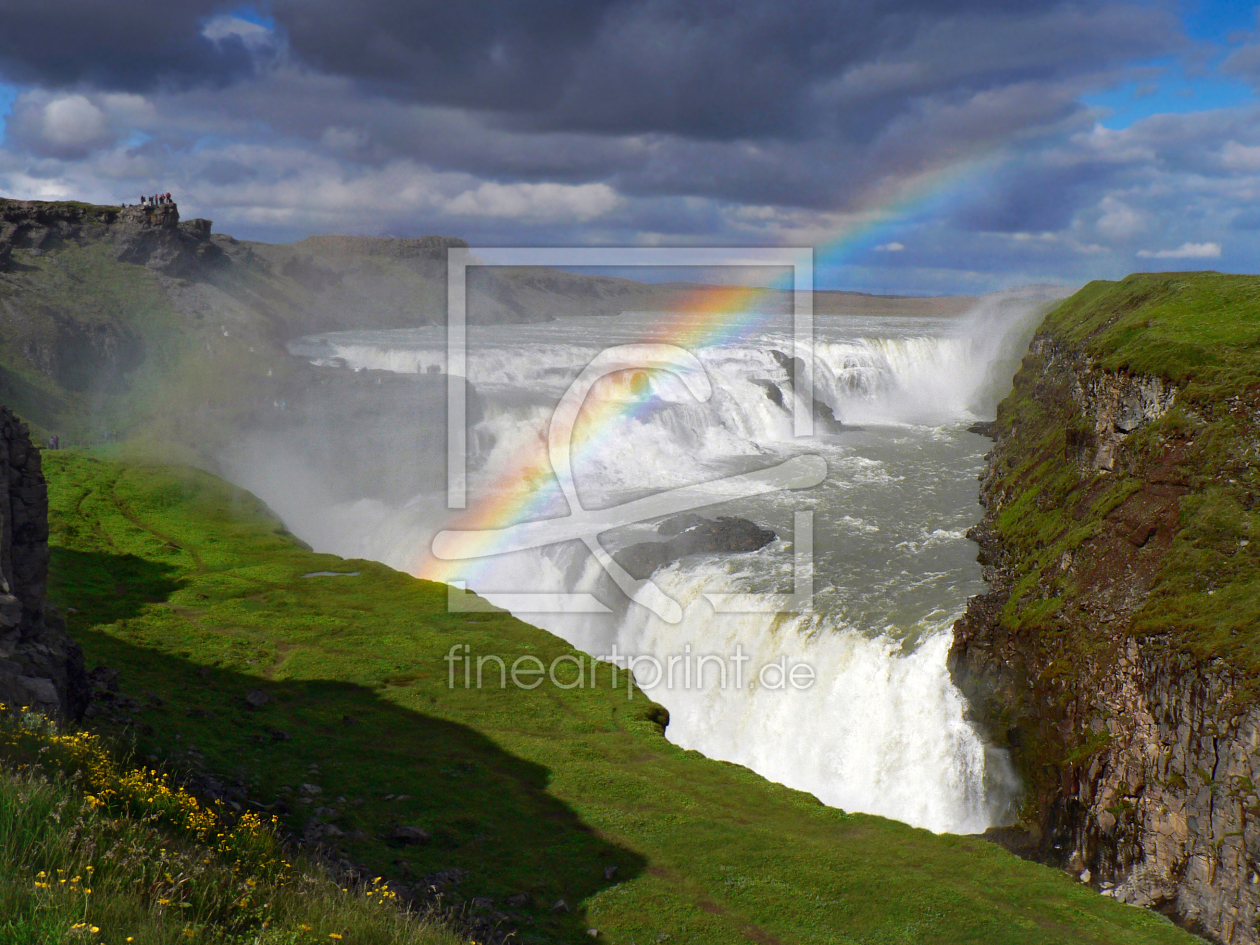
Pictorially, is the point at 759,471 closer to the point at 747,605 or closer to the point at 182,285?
the point at 747,605

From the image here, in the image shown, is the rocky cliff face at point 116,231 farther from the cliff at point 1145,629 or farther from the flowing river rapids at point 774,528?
the cliff at point 1145,629

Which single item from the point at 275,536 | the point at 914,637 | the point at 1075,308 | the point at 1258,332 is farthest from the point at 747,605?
the point at 1075,308

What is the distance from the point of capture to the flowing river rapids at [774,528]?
26.0 meters

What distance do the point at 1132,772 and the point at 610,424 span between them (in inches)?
1528

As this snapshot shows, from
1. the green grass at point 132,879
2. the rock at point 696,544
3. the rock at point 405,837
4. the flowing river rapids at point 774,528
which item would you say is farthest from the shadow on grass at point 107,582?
the green grass at point 132,879

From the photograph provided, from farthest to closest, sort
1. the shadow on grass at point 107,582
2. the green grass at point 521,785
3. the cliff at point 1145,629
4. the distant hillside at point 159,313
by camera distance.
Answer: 1. the distant hillside at point 159,313
2. the shadow on grass at point 107,582
3. the cliff at point 1145,629
4. the green grass at point 521,785

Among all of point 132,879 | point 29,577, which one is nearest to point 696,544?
point 29,577

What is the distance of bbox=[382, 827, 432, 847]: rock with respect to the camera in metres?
16.5

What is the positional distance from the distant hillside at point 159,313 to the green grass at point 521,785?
3591 cm

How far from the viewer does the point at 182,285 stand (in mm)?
104688

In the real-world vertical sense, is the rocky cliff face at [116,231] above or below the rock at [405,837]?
above

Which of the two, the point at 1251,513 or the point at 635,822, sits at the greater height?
the point at 1251,513

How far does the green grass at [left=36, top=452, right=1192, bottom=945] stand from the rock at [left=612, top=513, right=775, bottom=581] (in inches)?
282

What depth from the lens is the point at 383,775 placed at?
64.1 ft
